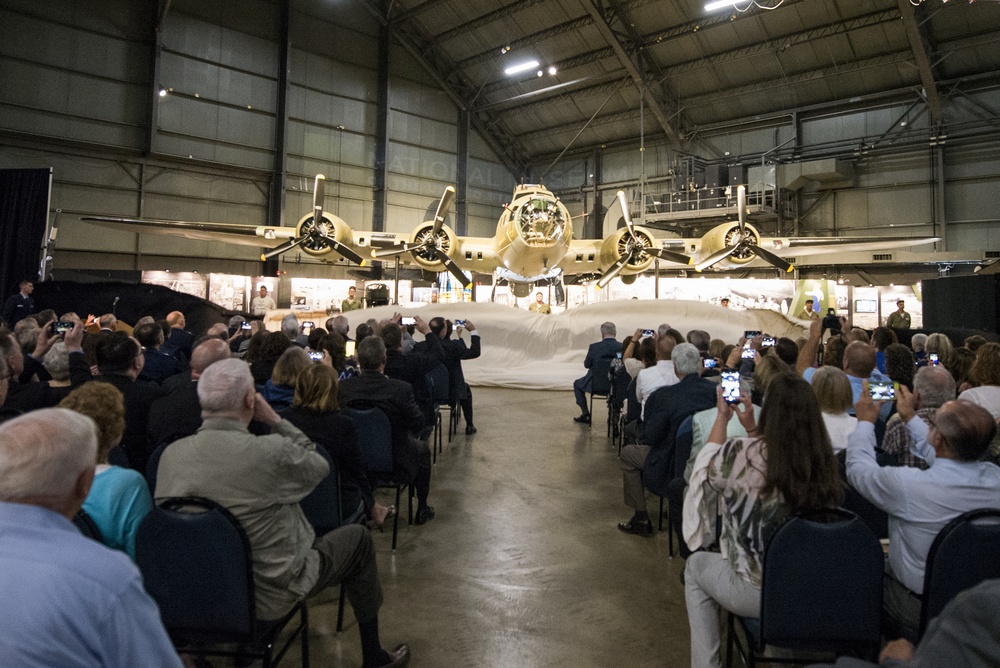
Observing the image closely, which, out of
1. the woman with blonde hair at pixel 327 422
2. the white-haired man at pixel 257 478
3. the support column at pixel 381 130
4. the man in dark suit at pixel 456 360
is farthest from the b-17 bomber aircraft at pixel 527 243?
the white-haired man at pixel 257 478

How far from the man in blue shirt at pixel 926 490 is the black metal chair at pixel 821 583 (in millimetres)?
225

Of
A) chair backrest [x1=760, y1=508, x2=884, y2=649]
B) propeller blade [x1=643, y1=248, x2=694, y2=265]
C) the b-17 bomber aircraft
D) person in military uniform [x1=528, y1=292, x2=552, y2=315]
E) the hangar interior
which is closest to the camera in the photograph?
chair backrest [x1=760, y1=508, x2=884, y2=649]

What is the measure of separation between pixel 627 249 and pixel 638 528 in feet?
39.0

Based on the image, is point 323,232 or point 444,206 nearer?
point 444,206

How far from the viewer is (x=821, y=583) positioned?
1996mm

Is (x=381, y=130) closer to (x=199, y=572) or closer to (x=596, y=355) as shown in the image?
(x=596, y=355)

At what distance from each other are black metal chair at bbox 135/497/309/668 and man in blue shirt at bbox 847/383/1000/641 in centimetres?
225

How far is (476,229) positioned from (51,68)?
16012 millimetres

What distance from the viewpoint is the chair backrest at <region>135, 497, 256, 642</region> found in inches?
76.1

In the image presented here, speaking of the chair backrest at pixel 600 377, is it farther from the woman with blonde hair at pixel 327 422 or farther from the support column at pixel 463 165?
the support column at pixel 463 165

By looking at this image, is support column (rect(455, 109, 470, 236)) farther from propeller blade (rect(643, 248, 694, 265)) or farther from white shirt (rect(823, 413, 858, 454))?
white shirt (rect(823, 413, 858, 454))

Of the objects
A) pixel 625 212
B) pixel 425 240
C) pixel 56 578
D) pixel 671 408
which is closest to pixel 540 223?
pixel 625 212

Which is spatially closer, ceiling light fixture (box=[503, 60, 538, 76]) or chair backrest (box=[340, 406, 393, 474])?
chair backrest (box=[340, 406, 393, 474])

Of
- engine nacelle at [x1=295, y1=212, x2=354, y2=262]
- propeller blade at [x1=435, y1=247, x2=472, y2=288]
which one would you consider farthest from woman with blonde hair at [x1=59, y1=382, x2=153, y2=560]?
propeller blade at [x1=435, y1=247, x2=472, y2=288]
